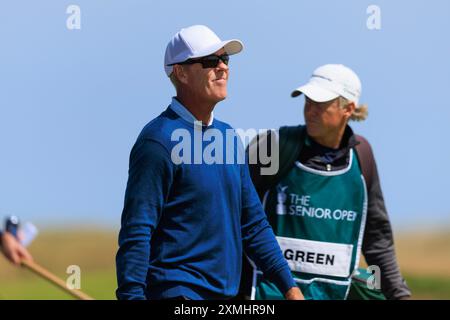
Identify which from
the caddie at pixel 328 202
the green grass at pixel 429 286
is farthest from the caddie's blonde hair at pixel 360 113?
the green grass at pixel 429 286

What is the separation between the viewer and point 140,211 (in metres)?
5.56

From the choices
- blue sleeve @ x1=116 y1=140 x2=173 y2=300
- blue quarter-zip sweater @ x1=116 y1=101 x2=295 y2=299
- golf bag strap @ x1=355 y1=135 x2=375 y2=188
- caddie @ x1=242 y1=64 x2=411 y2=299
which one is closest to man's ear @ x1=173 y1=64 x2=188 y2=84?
blue quarter-zip sweater @ x1=116 y1=101 x2=295 y2=299

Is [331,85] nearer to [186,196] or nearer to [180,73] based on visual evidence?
[180,73]

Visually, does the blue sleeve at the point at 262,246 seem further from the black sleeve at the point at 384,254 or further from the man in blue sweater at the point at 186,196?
the black sleeve at the point at 384,254

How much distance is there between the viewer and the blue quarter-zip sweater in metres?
5.55

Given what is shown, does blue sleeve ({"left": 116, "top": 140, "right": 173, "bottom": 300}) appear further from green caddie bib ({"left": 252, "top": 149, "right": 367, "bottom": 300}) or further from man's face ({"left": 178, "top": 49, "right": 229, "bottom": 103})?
green caddie bib ({"left": 252, "top": 149, "right": 367, "bottom": 300})

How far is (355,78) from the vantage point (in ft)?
26.5

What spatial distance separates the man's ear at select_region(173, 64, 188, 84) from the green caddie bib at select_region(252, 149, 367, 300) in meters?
1.81

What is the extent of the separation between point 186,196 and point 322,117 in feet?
7.84

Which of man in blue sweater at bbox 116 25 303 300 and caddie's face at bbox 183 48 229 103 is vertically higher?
caddie's face at bbox 183 48 229 103
